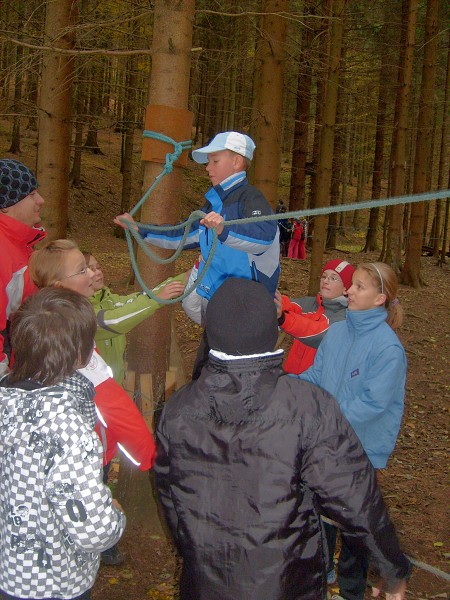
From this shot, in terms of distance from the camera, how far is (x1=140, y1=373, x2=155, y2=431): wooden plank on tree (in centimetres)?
343

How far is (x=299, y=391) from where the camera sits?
174cm

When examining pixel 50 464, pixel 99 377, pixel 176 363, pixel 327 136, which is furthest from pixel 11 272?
pixel 327 136

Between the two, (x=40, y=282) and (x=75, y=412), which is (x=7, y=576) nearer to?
(x=75, y=412)

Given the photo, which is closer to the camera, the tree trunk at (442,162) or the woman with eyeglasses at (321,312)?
the woman with eyeglasses at (321,312)

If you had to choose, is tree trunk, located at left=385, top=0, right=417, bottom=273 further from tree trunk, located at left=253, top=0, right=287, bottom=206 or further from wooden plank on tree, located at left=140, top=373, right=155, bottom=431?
wooden plank on tree, located at left=140, top=373, right=155, bottom=431

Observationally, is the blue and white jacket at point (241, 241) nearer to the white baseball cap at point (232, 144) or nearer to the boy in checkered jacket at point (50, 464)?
the white baseball cap at point (232, 144)

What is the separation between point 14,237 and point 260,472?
1.68 meters

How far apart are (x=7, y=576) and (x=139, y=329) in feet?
6.31

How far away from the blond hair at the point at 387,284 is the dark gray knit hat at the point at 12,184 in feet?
5.54

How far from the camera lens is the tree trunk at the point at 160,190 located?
3301mm

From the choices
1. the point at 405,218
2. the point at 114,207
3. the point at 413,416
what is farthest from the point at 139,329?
the point at 405,218

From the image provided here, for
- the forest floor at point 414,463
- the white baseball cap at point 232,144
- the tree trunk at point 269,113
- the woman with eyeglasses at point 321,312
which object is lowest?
the forest floor at point 414,463

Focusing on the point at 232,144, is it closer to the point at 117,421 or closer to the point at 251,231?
the point at 251,231

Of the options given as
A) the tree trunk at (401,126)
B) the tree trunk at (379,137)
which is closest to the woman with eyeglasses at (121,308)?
the tree trunk at (401,126)
